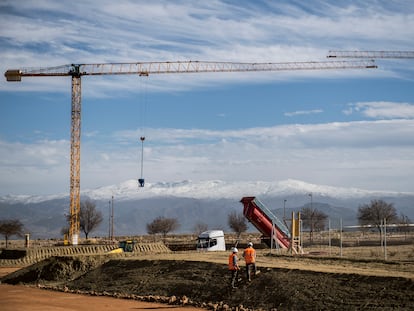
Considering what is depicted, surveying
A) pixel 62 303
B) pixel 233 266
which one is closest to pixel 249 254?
pixel 233 266

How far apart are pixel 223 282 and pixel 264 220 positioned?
2109 centimetres

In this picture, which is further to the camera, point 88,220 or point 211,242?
point 88,220

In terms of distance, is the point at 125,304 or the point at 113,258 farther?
the point at 113,258

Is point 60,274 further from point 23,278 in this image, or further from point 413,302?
point 413,302

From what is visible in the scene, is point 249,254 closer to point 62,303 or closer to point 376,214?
point 62,303

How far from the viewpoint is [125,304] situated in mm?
34781

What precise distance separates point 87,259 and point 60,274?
2.32 metres

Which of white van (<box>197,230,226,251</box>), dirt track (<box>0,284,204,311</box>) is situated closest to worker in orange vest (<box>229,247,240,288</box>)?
dirt track (<box>0,284,204,311</box>)

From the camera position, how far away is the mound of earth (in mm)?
28875

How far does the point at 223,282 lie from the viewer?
3544 cm

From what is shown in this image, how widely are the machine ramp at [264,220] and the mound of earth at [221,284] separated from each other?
13136 millimetres

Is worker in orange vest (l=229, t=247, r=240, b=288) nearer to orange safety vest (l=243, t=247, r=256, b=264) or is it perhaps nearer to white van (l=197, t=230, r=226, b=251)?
orange safety vest (l=243, t=247, r=256, b=264)

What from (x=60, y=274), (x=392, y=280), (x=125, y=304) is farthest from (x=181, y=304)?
(x=60, y=274)

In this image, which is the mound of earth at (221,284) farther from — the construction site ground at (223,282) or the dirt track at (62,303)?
the dirt track at (62,303)
